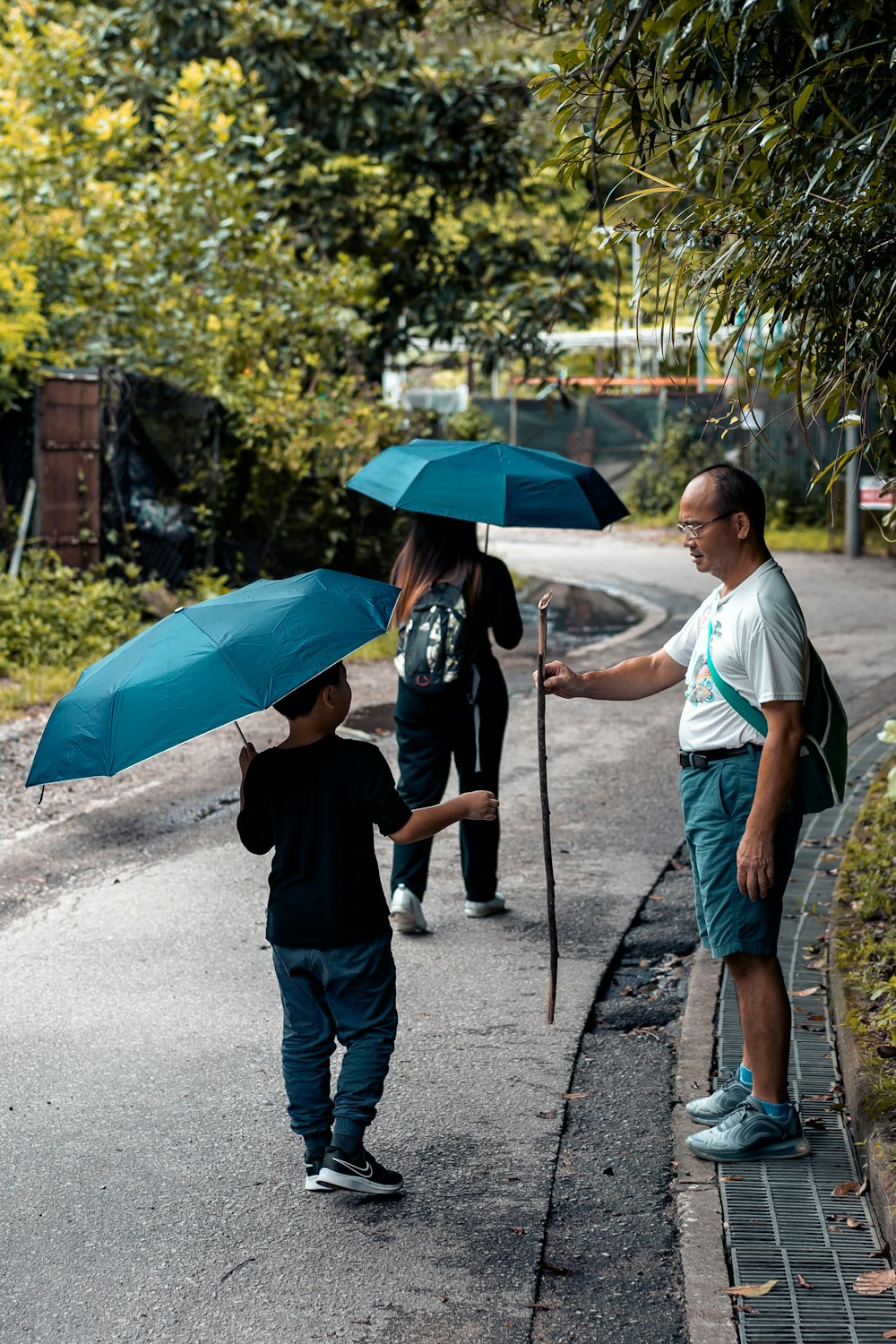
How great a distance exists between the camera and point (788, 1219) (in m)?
3.63

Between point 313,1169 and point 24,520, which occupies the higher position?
point 24,520

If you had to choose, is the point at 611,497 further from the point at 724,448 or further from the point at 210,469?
the point at 724,448

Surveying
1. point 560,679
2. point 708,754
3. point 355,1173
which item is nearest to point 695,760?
point 708,754

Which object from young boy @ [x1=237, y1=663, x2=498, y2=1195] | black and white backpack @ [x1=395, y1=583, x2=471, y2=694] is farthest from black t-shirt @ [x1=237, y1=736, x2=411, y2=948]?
black and white backpack @ [x1=395, y1=583, x2=471, y2=694]

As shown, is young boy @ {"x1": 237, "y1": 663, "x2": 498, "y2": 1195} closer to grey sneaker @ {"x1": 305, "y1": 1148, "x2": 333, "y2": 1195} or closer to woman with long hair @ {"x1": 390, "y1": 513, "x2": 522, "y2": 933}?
grey sneaker @ {"x1": 305, "y1": 1148, "x2": 333, "y2": 1195}

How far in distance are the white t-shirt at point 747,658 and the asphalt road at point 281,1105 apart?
125cm

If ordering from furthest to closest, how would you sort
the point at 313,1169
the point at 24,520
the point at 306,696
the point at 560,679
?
the point at 24,520
the point at 560,679
the point at 313,1169
the point at 306,696

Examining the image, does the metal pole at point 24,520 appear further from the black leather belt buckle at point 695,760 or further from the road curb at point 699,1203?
the black leather belt buckle at point 695,760

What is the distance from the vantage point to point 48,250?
41.4ft

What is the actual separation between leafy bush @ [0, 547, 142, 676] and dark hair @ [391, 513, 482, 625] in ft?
17.7

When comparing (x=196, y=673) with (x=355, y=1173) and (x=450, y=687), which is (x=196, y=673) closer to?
(x=355, y=1173)

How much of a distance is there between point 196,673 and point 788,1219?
6.75 feet

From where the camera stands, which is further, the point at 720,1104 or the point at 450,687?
the point at 450,687

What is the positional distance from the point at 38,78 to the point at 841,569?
38.6ft
